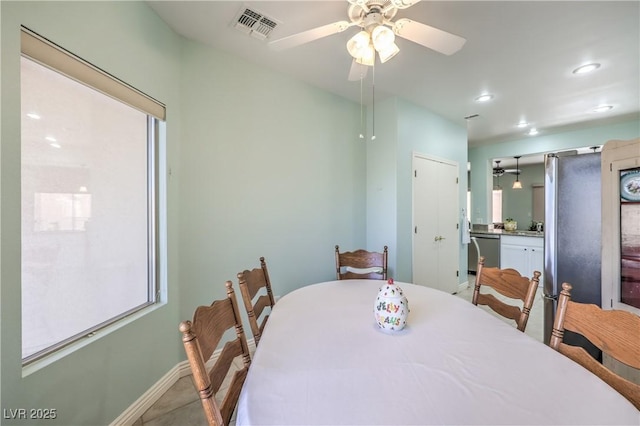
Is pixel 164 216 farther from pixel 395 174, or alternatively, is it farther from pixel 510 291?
pixel 395 174

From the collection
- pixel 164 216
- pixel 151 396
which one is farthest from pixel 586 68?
pixel 151 396

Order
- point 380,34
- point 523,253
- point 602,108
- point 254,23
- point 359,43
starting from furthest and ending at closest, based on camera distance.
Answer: point 523,253
point 602,108
point 254,23
point 359,43
point 380,34

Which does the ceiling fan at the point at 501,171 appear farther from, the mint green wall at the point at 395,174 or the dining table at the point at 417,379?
the dining table at the point at 417,379

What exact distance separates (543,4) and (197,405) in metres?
3.42

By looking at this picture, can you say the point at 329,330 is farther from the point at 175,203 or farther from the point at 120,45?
the point at 120,45

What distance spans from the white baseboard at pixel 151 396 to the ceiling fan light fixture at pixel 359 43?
250 cm

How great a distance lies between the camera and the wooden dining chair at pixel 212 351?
70 centimetres

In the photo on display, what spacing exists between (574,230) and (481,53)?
161 centimetres

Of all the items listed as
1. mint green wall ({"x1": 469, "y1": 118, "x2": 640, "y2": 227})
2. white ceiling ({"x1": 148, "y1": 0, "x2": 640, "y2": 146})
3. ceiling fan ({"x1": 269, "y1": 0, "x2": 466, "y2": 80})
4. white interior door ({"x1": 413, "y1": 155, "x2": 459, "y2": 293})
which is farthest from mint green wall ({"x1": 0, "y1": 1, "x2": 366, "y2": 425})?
mint green wall ({"x1": 469, "y1": 118, "x2": 640, "y2": 227})

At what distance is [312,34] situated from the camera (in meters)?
1.41

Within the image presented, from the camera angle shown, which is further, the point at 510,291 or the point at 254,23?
the point at 254,23

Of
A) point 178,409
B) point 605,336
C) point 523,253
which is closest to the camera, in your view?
point 605,336

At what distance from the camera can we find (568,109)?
3.38 metres

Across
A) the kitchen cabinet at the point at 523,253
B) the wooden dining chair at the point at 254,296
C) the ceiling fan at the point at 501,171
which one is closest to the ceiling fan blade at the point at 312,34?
the wooden dining chair at the point at 254,296
